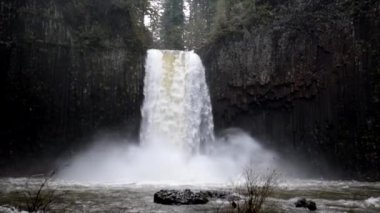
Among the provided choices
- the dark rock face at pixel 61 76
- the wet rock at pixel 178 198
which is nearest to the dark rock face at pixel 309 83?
the dark rock face at pixel 61 76

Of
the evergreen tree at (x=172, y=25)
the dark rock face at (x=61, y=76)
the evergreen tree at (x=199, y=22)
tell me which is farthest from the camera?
the evergreen tree at (x=199, y=22)

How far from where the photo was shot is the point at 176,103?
31.2 meters

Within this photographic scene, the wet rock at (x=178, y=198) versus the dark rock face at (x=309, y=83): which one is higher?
the dark rock face at (x=309, y=83)

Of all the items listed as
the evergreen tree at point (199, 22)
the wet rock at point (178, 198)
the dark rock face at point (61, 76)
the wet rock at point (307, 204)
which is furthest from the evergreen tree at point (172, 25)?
the wet rock at point (307, 204)

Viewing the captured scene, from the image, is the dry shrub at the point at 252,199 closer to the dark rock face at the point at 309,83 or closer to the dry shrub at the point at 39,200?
the dry shrub at the point at 39,200

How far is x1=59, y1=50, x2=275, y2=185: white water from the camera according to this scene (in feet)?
91.7

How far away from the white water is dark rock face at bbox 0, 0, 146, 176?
108 cm

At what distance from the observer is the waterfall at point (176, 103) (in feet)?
98.7

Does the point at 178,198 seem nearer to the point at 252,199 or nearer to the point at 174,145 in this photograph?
the point at 252,199

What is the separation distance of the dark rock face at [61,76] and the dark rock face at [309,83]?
6228 millimetres

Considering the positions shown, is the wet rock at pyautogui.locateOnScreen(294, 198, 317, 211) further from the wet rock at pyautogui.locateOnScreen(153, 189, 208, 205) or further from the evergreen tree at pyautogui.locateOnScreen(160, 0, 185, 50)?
the evergreen tree at pyautogui.locateOnScreen(160, 0, 185, 50)

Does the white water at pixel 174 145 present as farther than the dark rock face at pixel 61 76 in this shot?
Yes

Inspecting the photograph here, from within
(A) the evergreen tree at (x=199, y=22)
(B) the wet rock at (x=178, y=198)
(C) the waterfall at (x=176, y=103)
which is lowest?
(B) the wet rock at (x=178, y=198)

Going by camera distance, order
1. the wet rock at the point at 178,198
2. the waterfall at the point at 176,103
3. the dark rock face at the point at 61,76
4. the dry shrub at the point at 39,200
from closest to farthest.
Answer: the dry shrub at the point at 39,200
the wet rock at the point at 178,198
the dark rock face at the point at 61,76
the waterfall at the point at 176,103
